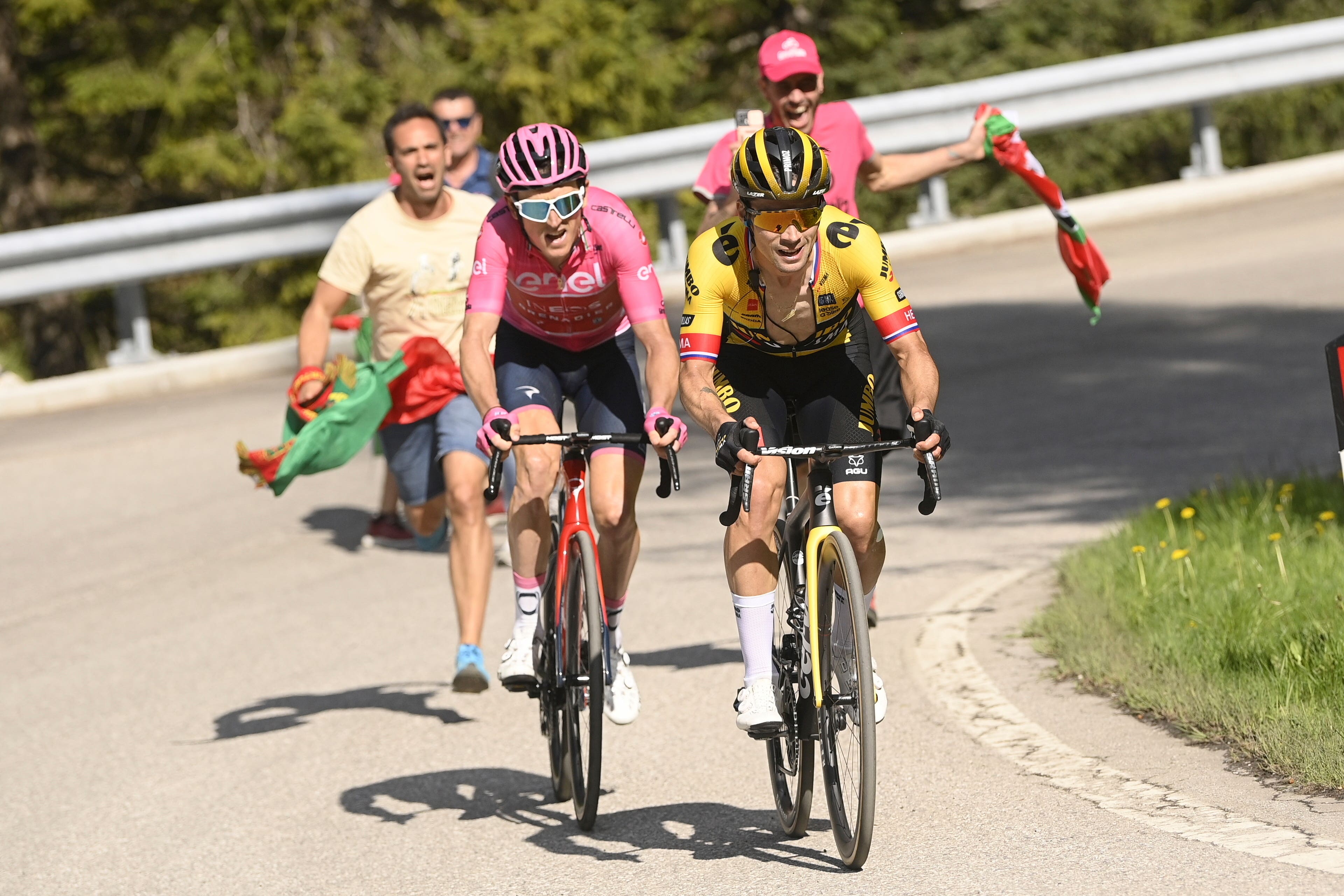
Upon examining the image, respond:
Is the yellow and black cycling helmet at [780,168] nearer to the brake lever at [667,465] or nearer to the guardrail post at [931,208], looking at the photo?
the brake lever at [667,465]

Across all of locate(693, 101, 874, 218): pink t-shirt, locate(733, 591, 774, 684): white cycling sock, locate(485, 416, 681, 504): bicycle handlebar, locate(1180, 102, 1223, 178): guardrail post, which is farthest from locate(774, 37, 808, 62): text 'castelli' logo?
locate(1180, 102, 1223, 178): guardrail post

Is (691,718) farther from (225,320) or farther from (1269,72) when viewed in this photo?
(225,320)

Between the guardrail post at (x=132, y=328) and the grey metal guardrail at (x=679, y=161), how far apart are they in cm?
1

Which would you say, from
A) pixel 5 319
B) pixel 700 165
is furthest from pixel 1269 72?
pixel 5 319

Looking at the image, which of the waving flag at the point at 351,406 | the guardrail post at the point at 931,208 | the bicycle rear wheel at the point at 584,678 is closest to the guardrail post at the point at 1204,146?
the guardrail post at the point at 931,208

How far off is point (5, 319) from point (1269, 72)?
17.1 meters

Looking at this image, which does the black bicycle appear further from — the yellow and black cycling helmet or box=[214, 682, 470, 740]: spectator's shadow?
box=[214, 682, 470, 740]: spectator's shadow

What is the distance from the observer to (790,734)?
18.4 ft

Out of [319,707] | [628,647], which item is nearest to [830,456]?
[628,647]

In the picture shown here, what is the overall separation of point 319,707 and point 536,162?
295 centimetres

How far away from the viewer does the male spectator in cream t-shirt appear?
797cm

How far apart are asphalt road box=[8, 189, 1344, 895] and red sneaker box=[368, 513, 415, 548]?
77mm

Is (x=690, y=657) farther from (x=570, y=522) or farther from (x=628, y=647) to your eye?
(x=570, y=522)

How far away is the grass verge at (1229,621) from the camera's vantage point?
5926 mm
